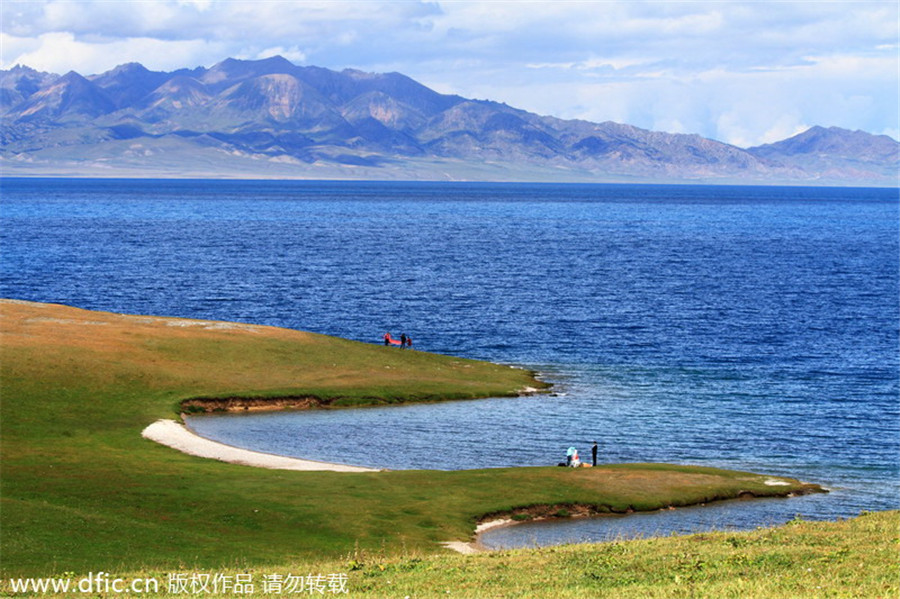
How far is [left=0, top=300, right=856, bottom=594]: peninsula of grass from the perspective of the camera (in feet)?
130

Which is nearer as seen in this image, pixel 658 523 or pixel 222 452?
pixel 658 523

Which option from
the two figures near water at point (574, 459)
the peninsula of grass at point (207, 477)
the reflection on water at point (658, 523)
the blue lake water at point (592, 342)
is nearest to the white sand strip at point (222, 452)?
the peninsula of grass at point (207, 477)

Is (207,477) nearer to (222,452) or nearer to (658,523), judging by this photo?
(222,452)

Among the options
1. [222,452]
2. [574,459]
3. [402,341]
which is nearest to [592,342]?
[402,341]

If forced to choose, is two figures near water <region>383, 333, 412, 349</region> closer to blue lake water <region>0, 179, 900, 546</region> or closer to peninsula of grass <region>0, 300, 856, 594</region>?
blue lake water <region>0, 179, 900, 546</region>

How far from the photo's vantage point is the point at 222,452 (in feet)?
185

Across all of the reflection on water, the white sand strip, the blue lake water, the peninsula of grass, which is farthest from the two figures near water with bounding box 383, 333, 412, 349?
the reflection on water

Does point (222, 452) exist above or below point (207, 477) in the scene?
below

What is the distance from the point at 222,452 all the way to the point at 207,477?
6.83m

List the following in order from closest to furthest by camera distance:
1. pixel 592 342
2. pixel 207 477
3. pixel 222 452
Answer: pixel 207 477
pixel 222 452
pixel 592 342

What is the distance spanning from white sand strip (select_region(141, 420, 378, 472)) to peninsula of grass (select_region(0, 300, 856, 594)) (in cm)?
135

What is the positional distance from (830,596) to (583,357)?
67.3 meters

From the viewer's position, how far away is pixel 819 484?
55781 mm

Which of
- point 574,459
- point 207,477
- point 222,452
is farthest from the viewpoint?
point 222,452
